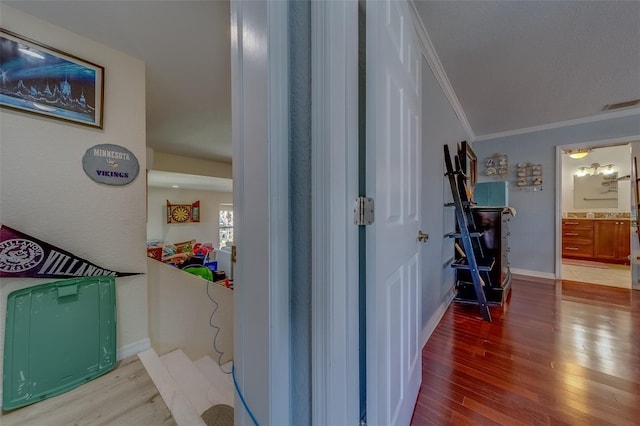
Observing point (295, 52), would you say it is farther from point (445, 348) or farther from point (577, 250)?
point (577, 250)

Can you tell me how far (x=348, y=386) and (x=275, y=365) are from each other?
225mm

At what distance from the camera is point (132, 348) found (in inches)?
67.6

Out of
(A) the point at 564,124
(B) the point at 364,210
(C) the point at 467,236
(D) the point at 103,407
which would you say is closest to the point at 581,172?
(A) the point at 564,124

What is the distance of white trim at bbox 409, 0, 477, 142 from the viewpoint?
157 cm

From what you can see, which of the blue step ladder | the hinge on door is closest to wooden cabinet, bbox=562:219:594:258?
the blue step ladder

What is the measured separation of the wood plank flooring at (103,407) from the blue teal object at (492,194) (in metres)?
3.80

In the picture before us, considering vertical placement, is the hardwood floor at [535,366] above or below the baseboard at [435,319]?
below

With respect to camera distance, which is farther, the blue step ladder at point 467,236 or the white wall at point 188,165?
the white wall at point 188,165

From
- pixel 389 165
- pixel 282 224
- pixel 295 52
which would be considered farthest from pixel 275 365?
pixel 295 52

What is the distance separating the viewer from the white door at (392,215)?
0.71 m

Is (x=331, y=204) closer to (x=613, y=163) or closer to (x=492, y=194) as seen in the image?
(x=492, y=194)

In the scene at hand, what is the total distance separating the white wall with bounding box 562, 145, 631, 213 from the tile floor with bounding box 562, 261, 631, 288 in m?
1.42

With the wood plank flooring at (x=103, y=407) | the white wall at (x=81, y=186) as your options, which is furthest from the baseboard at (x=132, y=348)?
the wood plank flooring at (x=103, y=407)

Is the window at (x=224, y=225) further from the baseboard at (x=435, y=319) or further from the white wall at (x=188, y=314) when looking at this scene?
the baseboard at (x=435, y=319)
